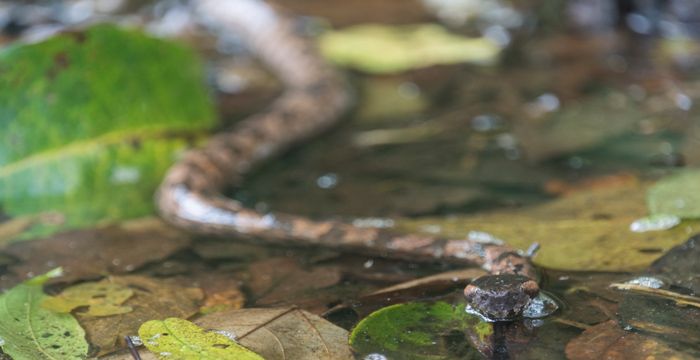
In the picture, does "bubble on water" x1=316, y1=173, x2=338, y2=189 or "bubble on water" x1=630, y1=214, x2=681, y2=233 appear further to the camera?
"bubble on water" x1=316, y1=173, x2=338, y2=189

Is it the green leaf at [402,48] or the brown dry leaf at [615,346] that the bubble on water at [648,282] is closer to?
Result: the brown dry leaf at [615,346]

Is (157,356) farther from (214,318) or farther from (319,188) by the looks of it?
(319,188)

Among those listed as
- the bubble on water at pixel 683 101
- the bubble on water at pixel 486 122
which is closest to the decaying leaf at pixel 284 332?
the bubble on water at pixel 486 122

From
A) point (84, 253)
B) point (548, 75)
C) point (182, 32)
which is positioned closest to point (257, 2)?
point (182, 32)

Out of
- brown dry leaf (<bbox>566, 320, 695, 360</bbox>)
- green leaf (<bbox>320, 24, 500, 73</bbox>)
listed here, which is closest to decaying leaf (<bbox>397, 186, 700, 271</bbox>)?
brown dry leaf (<bbox>566, 320, 695, 360</bbox>)

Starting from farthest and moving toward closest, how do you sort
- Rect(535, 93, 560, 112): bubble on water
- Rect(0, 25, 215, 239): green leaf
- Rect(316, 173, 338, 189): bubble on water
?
Rect(535, 93, 560, 112): bubble on water → Rect(316, 173, 338, 189): bubble on water → Rect(0, 25, 215, 239): green leaf

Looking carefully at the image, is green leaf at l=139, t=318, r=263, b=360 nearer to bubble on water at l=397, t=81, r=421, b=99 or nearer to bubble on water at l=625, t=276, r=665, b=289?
bubble on water at l=625, t=276, r=665, b=289
